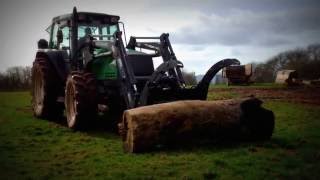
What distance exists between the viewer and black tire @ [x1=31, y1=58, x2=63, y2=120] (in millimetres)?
11359

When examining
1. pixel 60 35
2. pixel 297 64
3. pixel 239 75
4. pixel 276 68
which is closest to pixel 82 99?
pixel 60 35

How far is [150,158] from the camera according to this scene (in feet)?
22.1

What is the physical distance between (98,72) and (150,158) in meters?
4.29

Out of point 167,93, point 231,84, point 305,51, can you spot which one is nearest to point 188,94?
point 167,93

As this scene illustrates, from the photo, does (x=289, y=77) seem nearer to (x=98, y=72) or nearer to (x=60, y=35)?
(x=60, y=35)

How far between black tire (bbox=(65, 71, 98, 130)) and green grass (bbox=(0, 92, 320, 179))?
0.31m

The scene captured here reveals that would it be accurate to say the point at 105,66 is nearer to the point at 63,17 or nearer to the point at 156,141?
the point at 63,17

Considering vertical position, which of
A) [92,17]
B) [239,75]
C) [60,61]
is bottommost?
[239,75]

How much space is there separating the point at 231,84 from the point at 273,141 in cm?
2274

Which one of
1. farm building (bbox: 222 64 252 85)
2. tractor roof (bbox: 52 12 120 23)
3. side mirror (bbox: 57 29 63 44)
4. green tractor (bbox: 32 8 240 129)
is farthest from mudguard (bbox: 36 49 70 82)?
farm building (bbox: 222 64 252 85)

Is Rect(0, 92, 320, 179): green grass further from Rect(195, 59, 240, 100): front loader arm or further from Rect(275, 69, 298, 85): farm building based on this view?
Rect(275, 69, 298, 85): farm building

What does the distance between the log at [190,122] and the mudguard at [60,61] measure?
4.32m

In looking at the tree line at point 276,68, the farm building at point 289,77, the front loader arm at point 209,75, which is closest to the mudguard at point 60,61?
the front loader arm at point 209,75

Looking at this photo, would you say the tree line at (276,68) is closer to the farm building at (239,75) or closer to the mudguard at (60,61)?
the farm building at (239,75)
